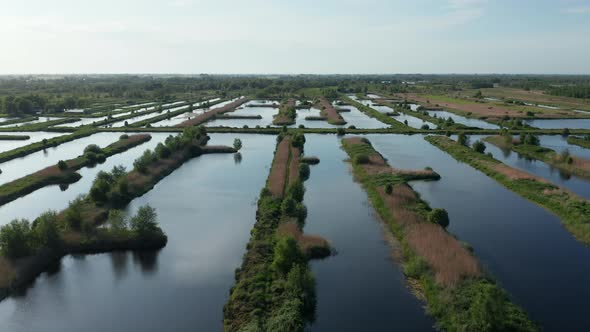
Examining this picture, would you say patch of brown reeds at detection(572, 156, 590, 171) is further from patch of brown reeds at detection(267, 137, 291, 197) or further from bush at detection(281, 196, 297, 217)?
bush at detection(281, 196, 297, 217)

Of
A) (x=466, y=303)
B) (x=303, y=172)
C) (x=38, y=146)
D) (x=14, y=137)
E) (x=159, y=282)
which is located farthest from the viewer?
(x=14, y=137)

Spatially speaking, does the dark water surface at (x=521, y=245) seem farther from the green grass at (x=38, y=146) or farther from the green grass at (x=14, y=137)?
the green grass at (x=14, y=137)

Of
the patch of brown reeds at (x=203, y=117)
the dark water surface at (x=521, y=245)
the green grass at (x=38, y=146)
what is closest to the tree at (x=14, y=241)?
the dark water surface at (x=521, y=245)

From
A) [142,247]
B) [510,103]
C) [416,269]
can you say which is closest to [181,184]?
[142,247]

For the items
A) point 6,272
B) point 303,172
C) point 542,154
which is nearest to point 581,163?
point 542,154

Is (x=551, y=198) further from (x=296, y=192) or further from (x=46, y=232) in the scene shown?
(x=46, y=232)
